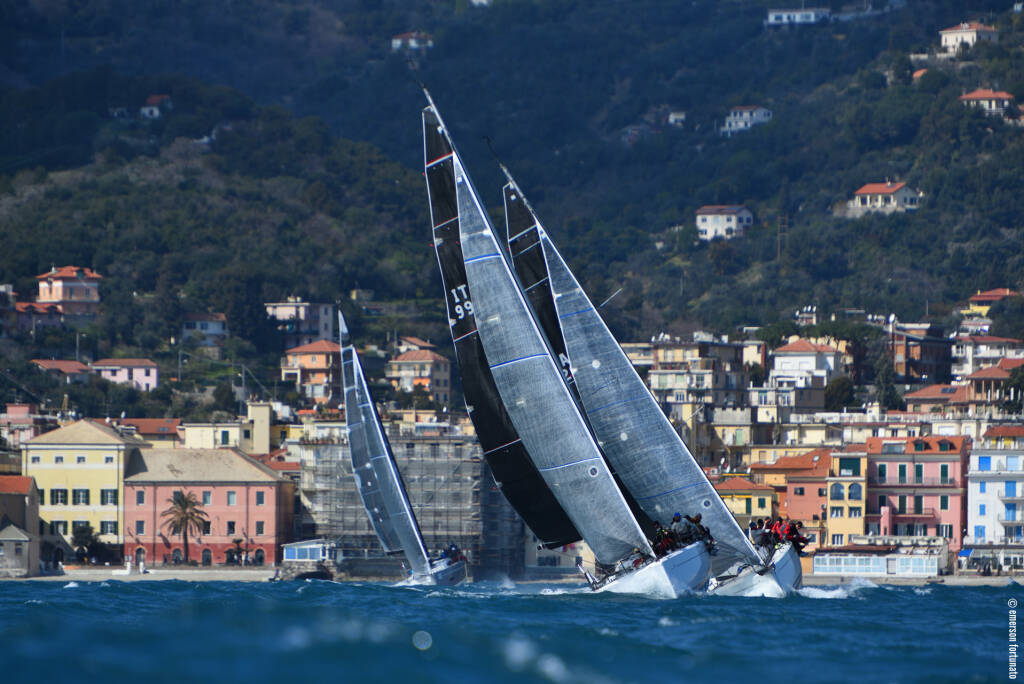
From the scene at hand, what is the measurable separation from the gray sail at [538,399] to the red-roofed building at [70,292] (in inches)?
3949

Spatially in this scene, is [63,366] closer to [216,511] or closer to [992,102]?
[216,511]

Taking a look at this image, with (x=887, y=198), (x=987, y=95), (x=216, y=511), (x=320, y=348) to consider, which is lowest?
(x=216, y=511)

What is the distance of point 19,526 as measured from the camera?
238 ft

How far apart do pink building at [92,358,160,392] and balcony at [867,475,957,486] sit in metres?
54.0

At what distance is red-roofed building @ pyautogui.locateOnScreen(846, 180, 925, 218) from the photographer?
17488 centimetres

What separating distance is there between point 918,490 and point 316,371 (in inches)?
2166

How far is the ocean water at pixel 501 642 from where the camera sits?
23953mm

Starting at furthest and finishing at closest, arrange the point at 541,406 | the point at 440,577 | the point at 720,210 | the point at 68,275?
the point at 720,210, the point at 68,275, the point at 440,577, the point at 541,406

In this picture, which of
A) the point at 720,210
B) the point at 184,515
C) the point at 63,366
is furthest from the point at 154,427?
the point at 720,210

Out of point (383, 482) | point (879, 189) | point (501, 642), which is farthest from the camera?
point (879, 189)

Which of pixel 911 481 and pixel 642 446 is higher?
pixel 911 481

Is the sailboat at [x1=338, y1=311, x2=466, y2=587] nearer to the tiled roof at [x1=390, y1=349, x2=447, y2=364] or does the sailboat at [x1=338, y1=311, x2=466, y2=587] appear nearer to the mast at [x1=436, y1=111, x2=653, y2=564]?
the mast at [x1=436, y1=111, x2=653, y2=564]

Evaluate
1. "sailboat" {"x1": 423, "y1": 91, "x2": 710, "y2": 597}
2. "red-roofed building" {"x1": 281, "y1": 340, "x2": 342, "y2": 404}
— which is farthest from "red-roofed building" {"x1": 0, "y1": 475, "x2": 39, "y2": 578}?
"red-roofed building" {"x1": 281, "y1": 340, "x2": 342, "y2": 404}

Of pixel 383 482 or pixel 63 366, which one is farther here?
pixel 63 366
